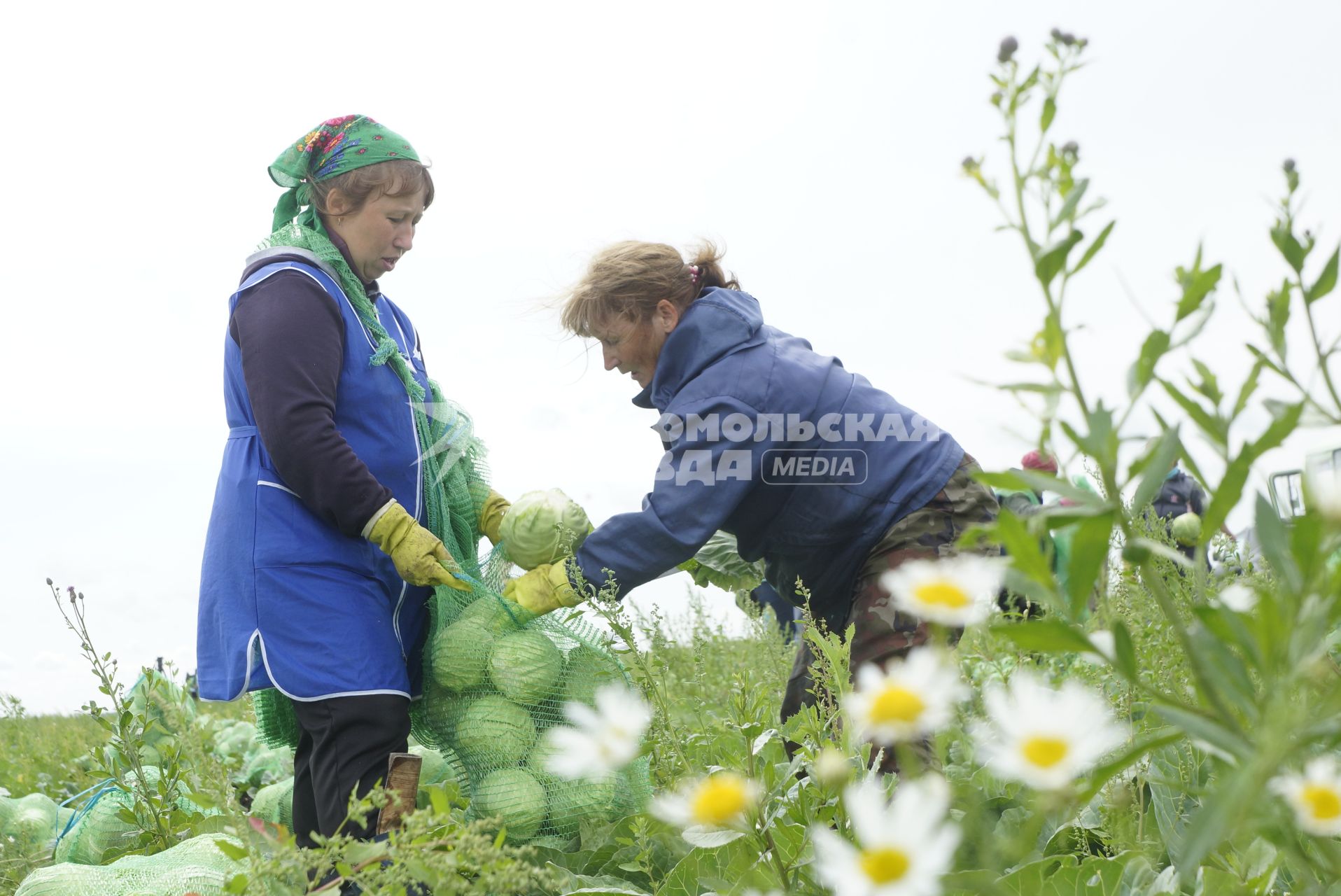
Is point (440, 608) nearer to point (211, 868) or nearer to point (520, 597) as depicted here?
point (520, 597)

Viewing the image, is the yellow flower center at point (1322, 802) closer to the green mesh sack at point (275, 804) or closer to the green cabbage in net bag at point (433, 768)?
the green cabbage in net bag at point (433, 768)

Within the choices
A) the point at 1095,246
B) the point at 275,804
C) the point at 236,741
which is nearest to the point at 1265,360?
the point at 1095,246

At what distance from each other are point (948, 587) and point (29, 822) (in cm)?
360

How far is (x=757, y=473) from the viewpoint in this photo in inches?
113

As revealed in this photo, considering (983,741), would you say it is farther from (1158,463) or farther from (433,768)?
(433,768)

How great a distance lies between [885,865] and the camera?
0.56 meters

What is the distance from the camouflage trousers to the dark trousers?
1.02m

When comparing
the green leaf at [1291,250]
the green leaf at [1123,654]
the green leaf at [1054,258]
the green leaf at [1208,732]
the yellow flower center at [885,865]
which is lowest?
the yellow flower center at [885,865]

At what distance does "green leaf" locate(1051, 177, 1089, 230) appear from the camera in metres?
0.74

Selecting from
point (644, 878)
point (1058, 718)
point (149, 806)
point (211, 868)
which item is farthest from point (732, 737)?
point (1058, 718)

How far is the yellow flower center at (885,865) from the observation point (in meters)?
0.56

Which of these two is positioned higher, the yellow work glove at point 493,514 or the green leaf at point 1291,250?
the yellow work glove at point 493,514

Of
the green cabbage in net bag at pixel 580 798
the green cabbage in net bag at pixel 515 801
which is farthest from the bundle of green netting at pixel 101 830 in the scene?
the green cabbage in net bag at pixel 580 798

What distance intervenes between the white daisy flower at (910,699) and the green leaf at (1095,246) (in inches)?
11.3
